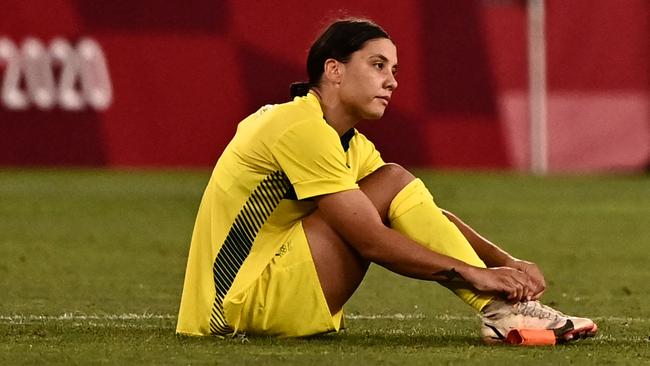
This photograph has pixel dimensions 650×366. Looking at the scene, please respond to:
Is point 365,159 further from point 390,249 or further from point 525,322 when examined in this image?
point 525,322

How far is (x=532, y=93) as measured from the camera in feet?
51.8

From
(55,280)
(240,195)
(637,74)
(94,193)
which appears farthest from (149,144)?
(240,195)

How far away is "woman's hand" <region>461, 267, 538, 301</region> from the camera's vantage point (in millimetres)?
5043

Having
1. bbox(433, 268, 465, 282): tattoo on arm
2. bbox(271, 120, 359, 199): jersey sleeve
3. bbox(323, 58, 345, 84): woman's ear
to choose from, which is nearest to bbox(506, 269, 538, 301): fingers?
bbox(433, 268, 465, 282): tattoo on arm

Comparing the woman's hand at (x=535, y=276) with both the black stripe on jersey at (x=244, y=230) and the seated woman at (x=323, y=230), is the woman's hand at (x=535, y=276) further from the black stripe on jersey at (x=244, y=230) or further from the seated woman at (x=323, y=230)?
the black stripe on jersey at (x=244, y=230)

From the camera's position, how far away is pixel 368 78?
524cm

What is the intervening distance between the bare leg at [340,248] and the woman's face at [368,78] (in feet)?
0.71

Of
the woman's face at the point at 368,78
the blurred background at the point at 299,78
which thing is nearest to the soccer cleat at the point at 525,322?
the woman's face at the point at 368,78

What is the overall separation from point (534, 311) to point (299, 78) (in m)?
10.5

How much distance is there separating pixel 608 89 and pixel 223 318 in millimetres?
11209

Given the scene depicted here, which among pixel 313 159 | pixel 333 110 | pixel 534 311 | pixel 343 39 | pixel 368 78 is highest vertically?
pixel 343 39

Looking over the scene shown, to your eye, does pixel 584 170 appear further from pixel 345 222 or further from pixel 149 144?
pixel 345 222

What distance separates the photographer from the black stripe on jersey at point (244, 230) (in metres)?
5.20

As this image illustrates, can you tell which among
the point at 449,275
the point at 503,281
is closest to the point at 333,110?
the point at 449,275
